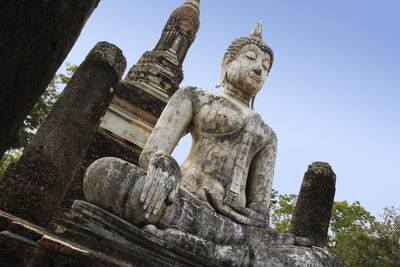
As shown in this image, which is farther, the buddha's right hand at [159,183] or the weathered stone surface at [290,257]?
the weathered stone surface at [290,257]

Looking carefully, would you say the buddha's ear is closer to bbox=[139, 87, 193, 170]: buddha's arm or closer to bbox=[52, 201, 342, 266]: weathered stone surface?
bbox=[139, 87, 193, 170]: buddha's arm

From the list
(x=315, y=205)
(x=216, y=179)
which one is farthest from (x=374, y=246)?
(x=216, y=179)

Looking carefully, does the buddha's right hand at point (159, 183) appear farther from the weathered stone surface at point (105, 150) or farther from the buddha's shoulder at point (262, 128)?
the weathered stone surface at point (105, 150)

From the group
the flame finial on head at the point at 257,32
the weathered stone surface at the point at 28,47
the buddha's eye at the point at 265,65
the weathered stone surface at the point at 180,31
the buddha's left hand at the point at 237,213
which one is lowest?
the weathered stone surface at the point at 28,47

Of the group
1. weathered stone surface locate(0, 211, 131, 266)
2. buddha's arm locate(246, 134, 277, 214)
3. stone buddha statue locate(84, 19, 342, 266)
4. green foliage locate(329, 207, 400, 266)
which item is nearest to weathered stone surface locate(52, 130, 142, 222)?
stone buddha statue locate(84, 19, 342, 266)

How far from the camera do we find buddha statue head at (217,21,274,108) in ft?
14.1

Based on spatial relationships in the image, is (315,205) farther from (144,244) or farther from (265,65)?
(144,244)

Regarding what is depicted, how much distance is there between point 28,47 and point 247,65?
376cm

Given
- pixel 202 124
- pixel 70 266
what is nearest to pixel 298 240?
pixel 202 124

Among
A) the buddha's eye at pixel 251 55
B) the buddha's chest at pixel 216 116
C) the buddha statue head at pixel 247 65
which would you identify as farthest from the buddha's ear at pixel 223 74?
the buddha's chest at pixel 216 116

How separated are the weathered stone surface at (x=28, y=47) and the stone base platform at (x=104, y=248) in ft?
3.64

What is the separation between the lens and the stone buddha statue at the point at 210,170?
8.25 ft

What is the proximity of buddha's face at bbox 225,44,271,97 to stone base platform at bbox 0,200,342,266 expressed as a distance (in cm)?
211

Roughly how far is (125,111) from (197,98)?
2563 mm
